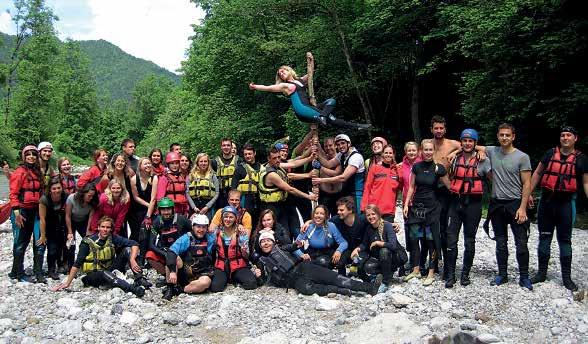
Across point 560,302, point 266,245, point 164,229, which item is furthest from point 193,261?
point 560,302

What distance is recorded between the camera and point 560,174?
7.01 meters

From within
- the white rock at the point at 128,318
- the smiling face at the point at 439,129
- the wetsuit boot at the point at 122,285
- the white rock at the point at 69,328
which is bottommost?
the white rock at the point at 69,328

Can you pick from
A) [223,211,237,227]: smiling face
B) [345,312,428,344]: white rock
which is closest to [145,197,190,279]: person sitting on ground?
[223,211,237,227]: smiling face

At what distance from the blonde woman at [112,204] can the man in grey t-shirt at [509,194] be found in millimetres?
5835

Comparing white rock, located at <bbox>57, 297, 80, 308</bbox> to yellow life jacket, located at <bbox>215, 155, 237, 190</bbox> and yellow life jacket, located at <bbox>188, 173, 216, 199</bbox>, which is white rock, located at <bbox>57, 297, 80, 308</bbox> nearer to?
yellow life jacket, located at <bbox>188, 173, 216, 199</bbox>

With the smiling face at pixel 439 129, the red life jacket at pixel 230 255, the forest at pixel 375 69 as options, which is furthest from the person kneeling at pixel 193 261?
the forest at pixel 375 69

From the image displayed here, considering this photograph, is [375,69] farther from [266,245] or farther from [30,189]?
[30,189]

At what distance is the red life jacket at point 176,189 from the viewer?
8555 millimetres

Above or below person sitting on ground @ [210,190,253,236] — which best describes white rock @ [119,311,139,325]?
below

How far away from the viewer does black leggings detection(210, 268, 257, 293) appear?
307 inches

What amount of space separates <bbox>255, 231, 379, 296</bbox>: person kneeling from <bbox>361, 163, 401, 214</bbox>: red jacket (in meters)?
1.26

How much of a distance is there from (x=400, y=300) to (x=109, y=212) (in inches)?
193

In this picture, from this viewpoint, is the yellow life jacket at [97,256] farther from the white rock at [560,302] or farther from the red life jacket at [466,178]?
the white rock at [560,302]

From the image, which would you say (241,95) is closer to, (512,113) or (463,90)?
(463,90)
